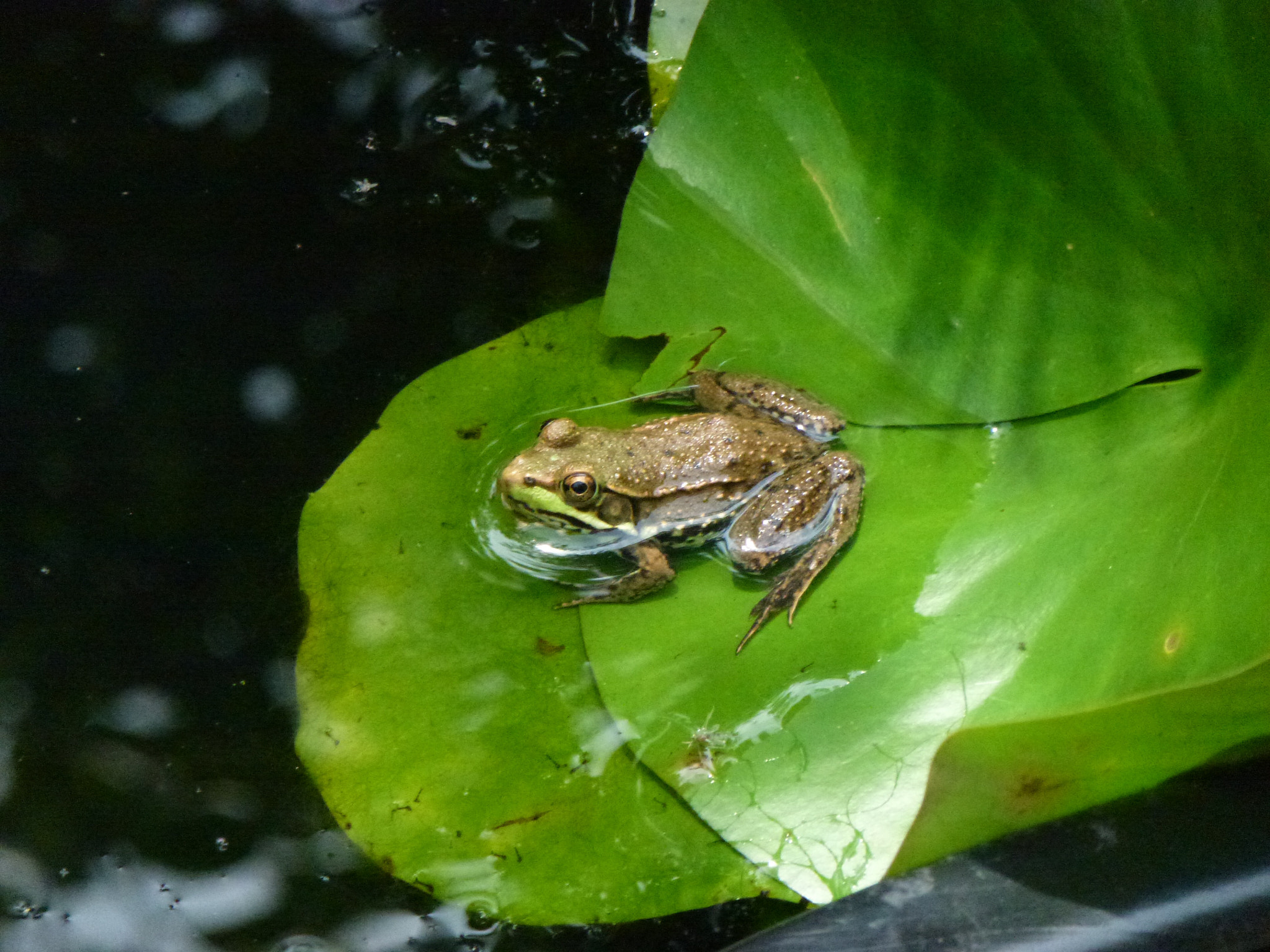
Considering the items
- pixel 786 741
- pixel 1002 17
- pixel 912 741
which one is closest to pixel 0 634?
pixel 786 741

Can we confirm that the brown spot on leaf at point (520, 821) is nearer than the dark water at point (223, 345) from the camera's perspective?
Yes

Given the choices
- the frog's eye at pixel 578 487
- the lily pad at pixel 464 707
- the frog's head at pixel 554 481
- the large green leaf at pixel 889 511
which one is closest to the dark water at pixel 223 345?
the lily pad at pixel 464 707

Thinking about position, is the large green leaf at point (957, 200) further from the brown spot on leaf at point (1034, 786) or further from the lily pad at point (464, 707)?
the brown spot on leaf at point (1034, 786)

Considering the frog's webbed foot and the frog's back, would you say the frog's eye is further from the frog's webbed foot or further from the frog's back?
the frog's webbed foot

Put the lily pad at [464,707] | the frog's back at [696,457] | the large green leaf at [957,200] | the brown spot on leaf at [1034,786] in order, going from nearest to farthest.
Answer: the large green leaf at [957,200] → the brown spot on leaf at [1034,786] → the lily pad at [464,707] → the frog's back at [696,457]

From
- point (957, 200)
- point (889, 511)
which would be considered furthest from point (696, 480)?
point (957, 200)

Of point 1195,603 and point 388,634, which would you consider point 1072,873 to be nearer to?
point 1195,603

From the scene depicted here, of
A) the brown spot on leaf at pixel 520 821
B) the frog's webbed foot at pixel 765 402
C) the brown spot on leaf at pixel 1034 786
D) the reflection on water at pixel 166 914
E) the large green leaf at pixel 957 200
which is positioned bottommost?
the reflection on water at pixel 166 914

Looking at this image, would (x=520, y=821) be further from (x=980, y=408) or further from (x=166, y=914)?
(x=980, y=408)
